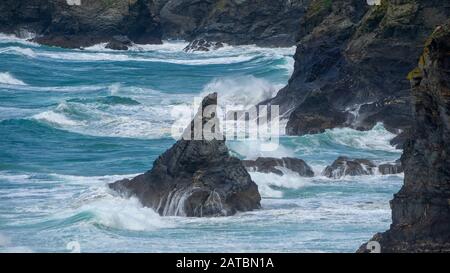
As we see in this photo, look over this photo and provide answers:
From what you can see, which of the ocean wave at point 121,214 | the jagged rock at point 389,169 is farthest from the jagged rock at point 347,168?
the ocean wave at point 121,214

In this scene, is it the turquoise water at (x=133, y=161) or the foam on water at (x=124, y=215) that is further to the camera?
the foam on water at (x=124, y=215)

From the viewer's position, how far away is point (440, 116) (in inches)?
613

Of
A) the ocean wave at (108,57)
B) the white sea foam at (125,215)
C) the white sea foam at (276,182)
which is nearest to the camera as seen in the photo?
the white sea foam at (125,215)

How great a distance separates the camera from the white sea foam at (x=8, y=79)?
48969 mm

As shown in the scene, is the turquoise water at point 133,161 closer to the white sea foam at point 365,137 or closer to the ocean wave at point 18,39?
the white sea foam at point 365,137

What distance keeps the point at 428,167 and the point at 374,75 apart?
1930 cm

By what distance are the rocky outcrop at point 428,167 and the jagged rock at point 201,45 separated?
2040 inches

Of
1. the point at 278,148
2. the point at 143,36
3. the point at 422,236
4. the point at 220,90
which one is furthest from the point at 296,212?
the point at 143,36

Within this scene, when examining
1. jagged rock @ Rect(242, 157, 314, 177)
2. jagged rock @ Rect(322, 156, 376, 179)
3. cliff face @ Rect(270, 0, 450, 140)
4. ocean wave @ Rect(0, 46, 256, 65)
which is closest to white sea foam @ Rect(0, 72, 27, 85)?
ocean wave @ Rect(0, 46, 256, 65)

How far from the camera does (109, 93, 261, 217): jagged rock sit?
21.3 m

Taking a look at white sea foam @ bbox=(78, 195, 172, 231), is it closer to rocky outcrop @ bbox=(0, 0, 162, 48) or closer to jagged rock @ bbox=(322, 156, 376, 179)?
jagged rock @ bbox=(322, 156, 376, 179)

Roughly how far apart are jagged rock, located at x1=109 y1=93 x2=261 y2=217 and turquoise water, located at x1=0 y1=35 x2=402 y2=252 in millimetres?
346

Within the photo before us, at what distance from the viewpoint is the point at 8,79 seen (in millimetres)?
49469
